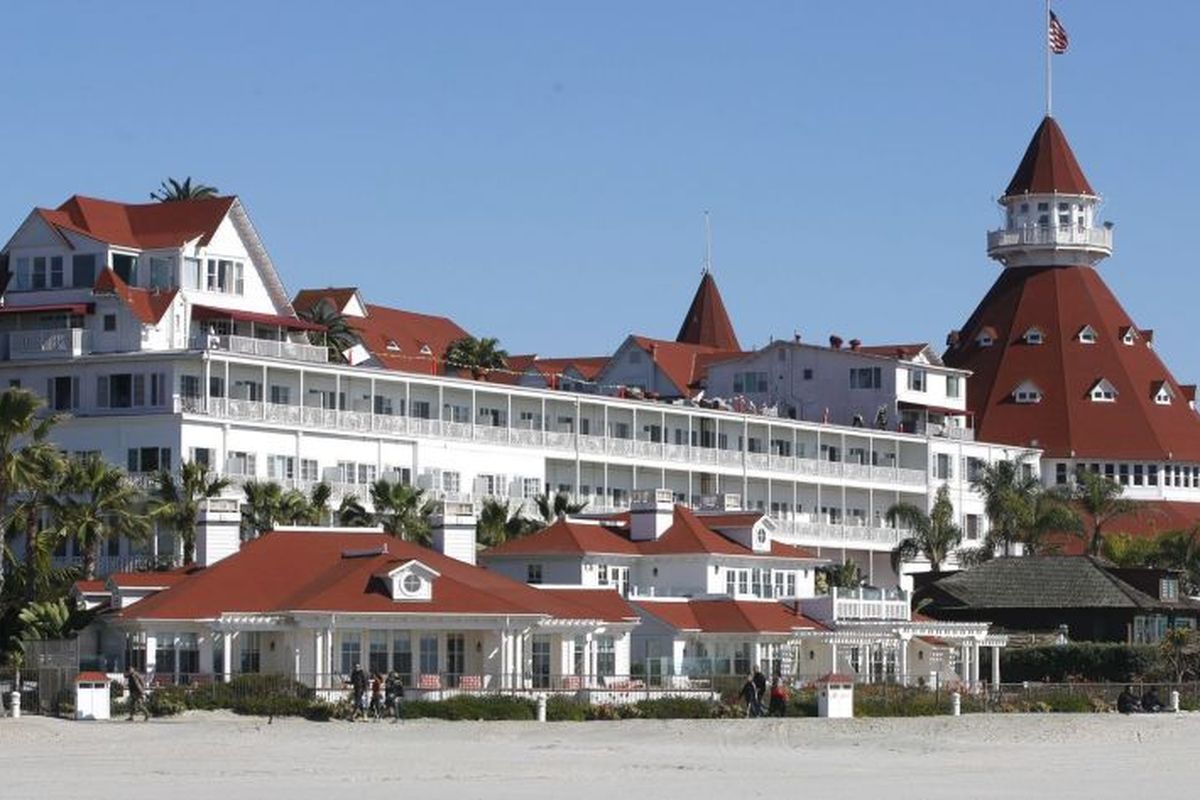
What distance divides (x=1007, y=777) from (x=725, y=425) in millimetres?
68283

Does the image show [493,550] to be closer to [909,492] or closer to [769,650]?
[769,650]

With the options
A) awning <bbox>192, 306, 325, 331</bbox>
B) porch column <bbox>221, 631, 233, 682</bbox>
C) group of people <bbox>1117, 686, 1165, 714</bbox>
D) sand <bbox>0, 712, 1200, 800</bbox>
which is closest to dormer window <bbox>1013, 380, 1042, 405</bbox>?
awning <bbox>192, 306, 325, 331</bbox>

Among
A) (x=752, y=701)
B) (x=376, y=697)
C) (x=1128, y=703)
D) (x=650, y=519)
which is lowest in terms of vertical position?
(x=1128, y=703)

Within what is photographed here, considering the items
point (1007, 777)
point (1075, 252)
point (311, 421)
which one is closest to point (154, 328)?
point (311, 421)

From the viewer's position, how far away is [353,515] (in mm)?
92812

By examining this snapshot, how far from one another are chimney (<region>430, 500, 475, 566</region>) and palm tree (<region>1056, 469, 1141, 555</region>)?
4581 cm

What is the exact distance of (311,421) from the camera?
334 ft

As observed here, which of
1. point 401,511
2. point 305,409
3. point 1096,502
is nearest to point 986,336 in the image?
point 1096,502

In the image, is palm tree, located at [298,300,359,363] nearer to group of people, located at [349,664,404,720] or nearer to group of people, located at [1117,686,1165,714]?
group of people, located at [1117,686,1165,714]

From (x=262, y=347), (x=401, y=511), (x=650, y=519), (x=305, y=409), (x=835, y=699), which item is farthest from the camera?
(x=262, y=347)

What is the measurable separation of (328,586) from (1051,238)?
82602mm

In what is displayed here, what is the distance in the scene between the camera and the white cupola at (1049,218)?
489 ft

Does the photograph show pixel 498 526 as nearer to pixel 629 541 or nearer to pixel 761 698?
pixel 629 541

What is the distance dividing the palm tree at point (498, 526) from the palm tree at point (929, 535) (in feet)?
72.0
